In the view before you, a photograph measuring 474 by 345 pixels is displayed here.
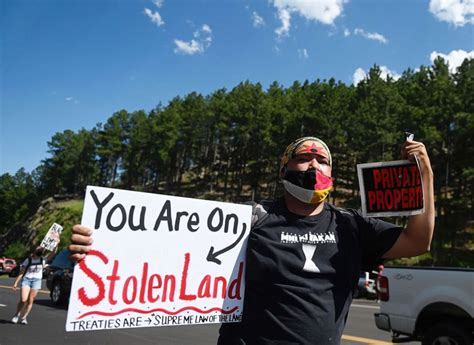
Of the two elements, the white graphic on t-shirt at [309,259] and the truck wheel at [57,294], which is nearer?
the white graphic on t-shirt at [309,259]

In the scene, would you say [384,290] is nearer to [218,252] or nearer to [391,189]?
[391,189]

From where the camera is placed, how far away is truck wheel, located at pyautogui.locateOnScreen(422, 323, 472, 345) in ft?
18.6

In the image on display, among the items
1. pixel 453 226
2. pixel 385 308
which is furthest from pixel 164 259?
pixel 453 226

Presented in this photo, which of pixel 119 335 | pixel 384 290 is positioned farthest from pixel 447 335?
pixel 119 335

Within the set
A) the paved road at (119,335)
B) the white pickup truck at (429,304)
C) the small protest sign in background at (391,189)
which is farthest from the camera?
the paved road at (119,335)

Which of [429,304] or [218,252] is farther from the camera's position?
[429,304]

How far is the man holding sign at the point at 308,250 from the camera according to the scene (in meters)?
2.09

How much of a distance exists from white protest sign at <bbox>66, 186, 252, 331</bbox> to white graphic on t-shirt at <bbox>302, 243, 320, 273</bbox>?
421mm

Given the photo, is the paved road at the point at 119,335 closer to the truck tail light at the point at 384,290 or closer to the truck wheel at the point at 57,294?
the truck tail light at the point at 384,290

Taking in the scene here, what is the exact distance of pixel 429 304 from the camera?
20.0ft

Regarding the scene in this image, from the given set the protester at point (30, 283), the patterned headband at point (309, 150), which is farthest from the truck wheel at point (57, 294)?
the patterned headband at point (309, 150)

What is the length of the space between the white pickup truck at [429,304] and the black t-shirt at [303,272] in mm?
4372

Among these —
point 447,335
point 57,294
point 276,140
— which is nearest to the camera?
point 447,335

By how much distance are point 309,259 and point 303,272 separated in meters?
0.07
